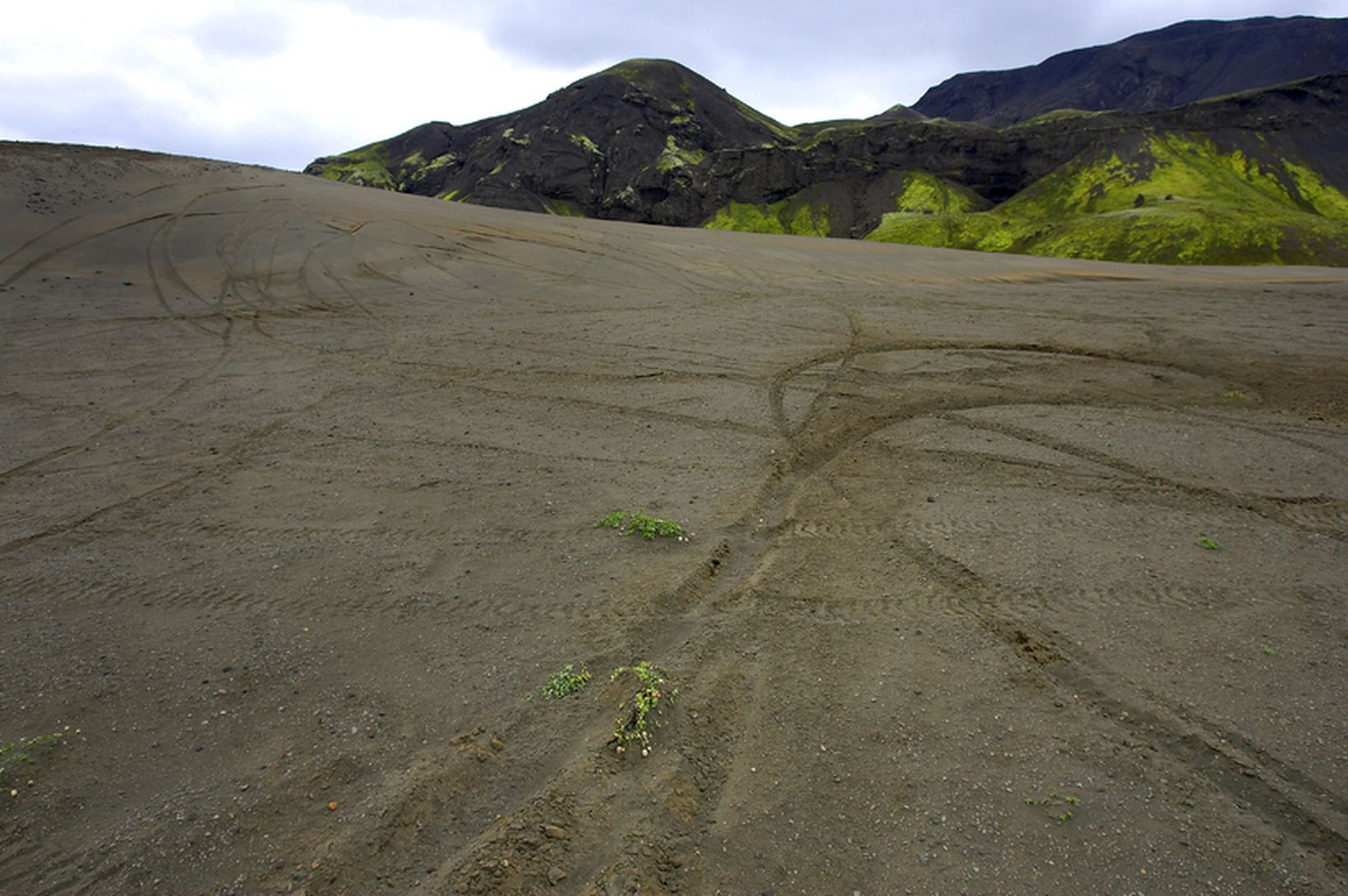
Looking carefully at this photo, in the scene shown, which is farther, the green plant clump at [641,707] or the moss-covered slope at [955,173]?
the moss-covered slope at [955,173]

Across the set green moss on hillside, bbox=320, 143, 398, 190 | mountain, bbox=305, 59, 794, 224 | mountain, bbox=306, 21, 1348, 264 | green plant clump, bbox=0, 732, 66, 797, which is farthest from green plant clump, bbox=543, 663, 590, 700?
green moss on hillside, bbox=320, 143, 398, 190

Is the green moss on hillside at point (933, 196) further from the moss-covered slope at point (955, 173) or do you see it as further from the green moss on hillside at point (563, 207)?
the green moss on hillside at point (563, 207)

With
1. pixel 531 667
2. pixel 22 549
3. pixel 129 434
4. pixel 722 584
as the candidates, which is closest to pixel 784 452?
pixel 722 584

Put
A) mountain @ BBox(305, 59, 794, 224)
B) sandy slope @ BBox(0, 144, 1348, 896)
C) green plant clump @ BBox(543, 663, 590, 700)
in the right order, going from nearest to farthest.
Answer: sandy slope @ BBox(0, 144, 1348, 896)
green plant clump @ BBox(543, 663, 590, 700)
mountain @ BBox(305, 59, 794, 224)

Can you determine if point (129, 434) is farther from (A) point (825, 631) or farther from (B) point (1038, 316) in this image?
(B) point (1038, 316)

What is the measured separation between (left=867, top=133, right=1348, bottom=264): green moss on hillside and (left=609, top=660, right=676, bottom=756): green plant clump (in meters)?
58.5

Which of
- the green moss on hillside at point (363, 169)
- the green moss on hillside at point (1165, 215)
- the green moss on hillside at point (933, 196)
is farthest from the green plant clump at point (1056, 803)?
the green moss on hillside at point (363, 169)

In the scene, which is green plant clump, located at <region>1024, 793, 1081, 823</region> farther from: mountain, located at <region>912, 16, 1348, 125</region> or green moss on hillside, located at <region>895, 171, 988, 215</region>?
mountain, located at <region>912, 16, 1348, 125</region>

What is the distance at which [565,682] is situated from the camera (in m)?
4.50

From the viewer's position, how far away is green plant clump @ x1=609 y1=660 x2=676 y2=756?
404cm

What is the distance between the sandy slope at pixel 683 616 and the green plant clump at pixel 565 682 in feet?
0.33

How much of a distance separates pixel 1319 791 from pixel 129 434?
1270 cm

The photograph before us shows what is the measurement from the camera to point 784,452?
326 inches

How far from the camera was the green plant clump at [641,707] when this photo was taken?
404 cm
